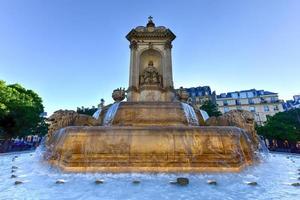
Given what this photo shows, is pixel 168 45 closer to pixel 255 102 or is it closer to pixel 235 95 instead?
pixel 235 95

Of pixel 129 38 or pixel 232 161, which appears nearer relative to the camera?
pixel 232 161

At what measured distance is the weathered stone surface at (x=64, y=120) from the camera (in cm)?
876

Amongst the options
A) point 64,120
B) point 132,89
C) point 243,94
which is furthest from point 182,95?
point 243,94

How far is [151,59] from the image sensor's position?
56.7 feet

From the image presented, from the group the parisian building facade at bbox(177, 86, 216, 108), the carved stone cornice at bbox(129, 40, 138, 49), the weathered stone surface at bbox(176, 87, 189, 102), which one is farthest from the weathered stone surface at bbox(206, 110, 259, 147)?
the parisian building facade at bbox(177, 86, 216, 108)

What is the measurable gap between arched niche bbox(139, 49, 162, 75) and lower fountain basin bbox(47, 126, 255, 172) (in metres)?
11.0

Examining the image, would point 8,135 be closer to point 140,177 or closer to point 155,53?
point 155,53

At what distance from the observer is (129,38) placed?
16312mm

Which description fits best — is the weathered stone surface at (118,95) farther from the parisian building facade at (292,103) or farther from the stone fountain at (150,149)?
the parisian building facade at (292,103)

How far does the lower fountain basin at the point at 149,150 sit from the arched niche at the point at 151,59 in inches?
434

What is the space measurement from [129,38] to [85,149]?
12.3 meters

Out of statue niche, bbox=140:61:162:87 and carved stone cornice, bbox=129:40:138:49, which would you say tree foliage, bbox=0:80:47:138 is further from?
statue niche, bbox=140:61:162:87

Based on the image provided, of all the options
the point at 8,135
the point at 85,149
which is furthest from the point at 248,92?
the point at 85,149

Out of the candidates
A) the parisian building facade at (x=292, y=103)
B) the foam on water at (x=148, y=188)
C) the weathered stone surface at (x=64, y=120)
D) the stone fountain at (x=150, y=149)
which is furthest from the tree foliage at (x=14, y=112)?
the parisian building facade at (x=292, y=103)
